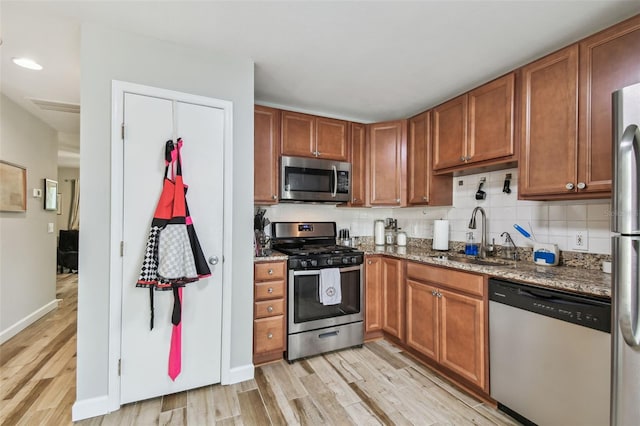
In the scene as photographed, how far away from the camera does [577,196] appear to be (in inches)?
72.2

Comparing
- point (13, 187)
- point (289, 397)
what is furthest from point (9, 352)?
point (289, 397)

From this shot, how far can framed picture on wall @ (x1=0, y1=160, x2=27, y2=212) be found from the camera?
2877 mm

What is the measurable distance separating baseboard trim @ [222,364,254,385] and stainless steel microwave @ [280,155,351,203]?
4.91 feet

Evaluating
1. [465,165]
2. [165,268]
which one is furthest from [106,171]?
[465,165]

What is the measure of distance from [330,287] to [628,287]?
75.1 inches

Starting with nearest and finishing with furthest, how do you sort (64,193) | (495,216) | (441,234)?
(495,216) → (441,234) → (64,193)

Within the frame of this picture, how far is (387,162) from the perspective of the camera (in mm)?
3238

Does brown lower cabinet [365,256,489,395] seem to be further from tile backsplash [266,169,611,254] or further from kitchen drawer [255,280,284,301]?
kitchen drawer [255,280,284,301]

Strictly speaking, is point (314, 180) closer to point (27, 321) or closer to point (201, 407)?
point (201, 407)

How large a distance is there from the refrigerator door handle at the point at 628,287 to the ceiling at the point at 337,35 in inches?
53.2

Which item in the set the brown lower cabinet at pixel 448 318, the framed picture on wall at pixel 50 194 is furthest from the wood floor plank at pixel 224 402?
the framed picture on wall at pixel 50 194

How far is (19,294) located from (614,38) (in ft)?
18.1

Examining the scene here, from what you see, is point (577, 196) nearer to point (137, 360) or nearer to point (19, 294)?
point (137, 360)

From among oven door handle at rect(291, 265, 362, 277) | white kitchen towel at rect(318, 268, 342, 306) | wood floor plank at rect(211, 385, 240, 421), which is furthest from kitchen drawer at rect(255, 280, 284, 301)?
wood floor plank at rect(211, 385, 240, 421)
